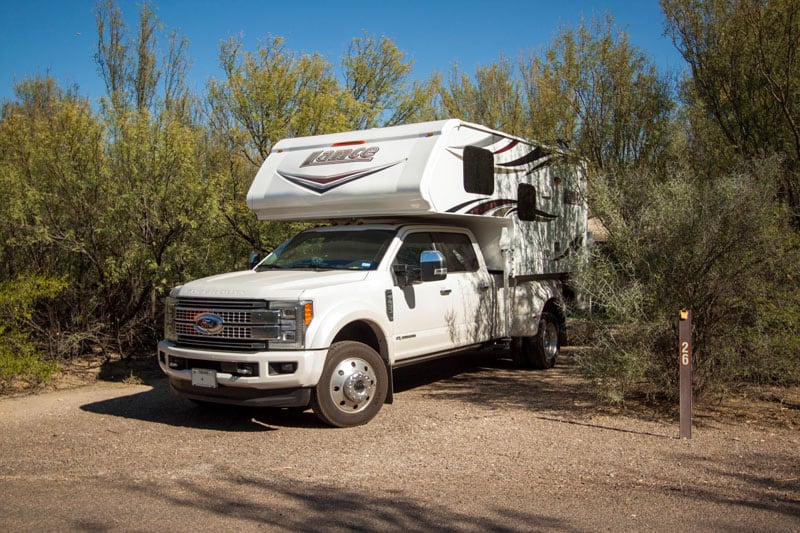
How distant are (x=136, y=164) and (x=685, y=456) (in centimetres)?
788

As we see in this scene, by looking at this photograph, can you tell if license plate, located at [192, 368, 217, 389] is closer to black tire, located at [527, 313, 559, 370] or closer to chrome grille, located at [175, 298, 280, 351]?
chrome grille, located at [175, 298, 280, 351]

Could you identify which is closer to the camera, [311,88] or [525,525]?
[525,525]

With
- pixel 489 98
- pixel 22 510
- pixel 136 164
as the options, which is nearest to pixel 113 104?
pixel 136 164

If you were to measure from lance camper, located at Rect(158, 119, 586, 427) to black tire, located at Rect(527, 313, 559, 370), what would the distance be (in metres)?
0.03

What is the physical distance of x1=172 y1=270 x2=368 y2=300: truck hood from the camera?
695cm

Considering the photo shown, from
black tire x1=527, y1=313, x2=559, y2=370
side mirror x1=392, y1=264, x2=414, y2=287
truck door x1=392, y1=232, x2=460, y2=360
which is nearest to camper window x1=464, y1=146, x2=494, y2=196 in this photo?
truck door x1=392, y1=232, x2=460, y2=360

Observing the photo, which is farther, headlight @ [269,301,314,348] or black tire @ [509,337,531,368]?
black tire @ [509,337,531,368]

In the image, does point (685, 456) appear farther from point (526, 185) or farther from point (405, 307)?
A: point (526, 185)

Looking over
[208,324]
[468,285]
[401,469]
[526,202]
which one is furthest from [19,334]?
[526,202]

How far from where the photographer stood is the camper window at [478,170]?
8883 millimetres

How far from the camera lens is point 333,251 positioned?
8.30 meters

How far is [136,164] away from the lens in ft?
34.3

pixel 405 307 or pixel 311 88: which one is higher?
pixel 311 88

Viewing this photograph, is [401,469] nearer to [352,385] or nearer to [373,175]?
[352,385]
